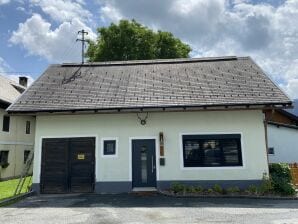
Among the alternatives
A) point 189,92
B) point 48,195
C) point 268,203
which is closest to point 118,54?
point 189,92

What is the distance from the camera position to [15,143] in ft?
79.4

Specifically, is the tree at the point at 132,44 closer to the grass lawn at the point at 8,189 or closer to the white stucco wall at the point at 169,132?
the grass lawn at the point at 8,189

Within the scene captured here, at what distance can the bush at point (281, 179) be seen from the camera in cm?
1288

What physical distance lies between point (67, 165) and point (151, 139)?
3948 mm

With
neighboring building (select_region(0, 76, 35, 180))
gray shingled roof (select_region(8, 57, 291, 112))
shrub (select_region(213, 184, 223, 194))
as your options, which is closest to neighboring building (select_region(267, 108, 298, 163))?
gray shingled roof (select_region(8, 57, 291, 112))

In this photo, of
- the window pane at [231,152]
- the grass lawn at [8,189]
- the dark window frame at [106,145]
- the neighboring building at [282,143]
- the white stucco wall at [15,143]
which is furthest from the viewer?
the white stucco wall at [15,143]

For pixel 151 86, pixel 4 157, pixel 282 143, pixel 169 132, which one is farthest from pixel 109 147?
pixel 282 143

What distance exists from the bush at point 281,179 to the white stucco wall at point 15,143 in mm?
17592

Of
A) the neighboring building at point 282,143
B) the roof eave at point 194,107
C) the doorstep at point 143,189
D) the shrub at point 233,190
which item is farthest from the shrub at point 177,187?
the neighboring building at point 282,143

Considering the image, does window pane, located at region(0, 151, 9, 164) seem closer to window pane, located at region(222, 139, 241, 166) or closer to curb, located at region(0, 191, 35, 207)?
curb, located at region(0, 191, 35, 207)

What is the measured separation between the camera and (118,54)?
34.1 metres

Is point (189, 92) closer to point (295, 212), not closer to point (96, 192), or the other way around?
point (96, 192)

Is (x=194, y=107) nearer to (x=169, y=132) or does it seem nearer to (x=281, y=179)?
(x=169, y=132)

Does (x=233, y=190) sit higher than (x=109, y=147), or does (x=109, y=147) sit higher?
(x=109, y=147)
